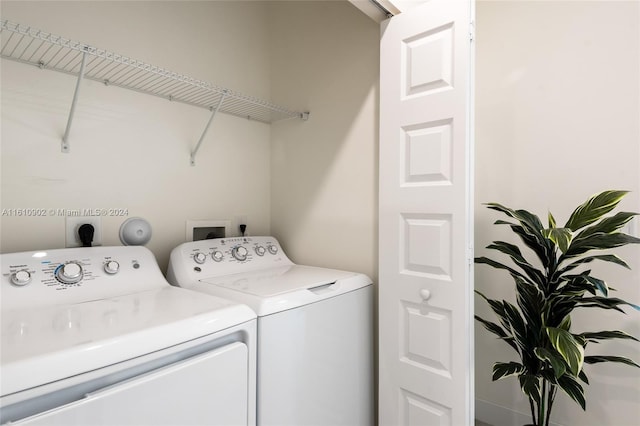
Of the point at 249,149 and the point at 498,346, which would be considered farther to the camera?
the point at 249,149

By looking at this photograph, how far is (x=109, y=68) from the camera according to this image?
148 centimetres

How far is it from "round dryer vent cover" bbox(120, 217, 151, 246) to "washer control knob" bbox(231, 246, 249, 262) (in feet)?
1.28

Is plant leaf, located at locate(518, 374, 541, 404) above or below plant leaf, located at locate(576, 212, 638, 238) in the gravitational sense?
below

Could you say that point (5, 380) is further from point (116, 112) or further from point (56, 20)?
point (56, 20)

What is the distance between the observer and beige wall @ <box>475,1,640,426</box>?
134cm

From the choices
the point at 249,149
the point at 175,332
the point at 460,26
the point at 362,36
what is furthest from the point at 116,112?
the point at 460,26

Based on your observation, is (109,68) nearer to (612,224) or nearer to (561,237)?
(561,237)

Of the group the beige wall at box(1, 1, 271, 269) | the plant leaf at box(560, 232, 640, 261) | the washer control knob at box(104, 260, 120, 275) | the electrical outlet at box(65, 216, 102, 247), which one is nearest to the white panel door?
the plant leaf at box(560, 232, 640, 261)

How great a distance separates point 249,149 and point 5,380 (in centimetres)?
161

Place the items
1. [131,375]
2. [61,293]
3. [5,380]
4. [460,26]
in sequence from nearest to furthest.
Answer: [5,380] < [131,375] < [61,293] < [460,26]

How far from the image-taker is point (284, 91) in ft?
7.04

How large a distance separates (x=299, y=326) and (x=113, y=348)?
0.61 metres

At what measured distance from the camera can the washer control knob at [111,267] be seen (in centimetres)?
128

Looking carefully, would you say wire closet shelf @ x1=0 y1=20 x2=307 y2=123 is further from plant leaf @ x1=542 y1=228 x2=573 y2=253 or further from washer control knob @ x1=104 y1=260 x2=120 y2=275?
plant leaf @ x1=542 y1=228 x2=573 y2=253
